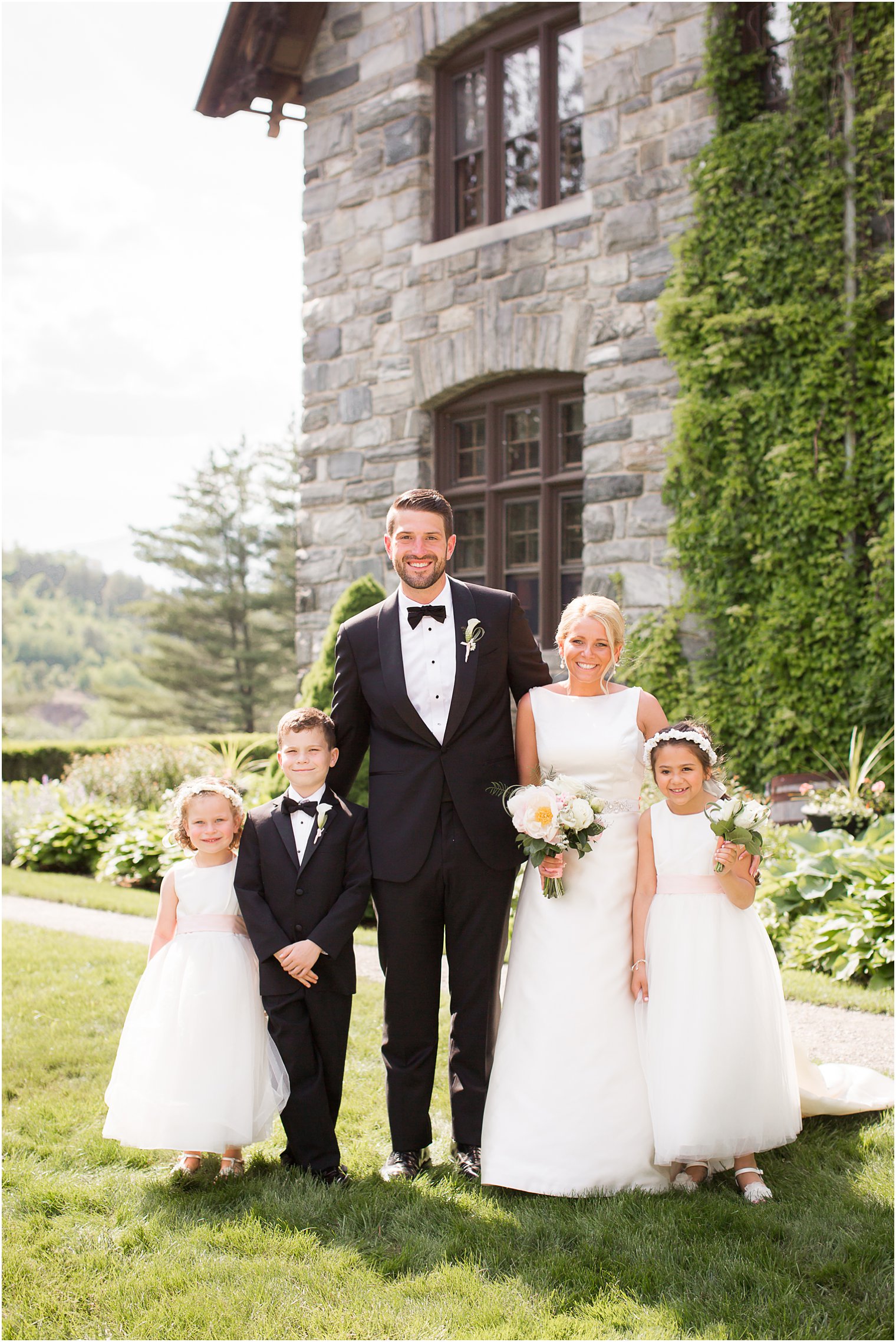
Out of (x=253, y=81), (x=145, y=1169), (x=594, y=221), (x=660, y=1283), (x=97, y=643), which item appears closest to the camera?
(x=660, y=1283)

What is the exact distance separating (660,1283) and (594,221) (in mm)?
7509

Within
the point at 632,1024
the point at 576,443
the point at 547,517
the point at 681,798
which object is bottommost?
the point at 632,1024

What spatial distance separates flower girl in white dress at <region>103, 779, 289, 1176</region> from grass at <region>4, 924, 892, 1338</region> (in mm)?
199

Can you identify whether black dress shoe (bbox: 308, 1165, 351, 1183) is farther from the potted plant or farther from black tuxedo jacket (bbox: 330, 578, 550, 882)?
the potted plant

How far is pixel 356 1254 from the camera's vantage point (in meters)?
2.77

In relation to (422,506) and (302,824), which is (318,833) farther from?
(422,506)

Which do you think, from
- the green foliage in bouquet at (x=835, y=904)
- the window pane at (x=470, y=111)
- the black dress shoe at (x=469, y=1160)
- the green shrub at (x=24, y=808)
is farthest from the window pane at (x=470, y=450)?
the black dress shoe at (x=469, y=1160)

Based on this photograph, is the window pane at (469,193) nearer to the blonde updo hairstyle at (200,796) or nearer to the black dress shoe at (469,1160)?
the blonde updo hairstyle at (200,796)

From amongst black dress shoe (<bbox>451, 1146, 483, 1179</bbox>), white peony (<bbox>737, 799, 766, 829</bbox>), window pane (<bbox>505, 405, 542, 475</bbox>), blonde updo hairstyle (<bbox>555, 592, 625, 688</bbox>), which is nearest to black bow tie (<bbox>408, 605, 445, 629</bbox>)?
blonde updo hairstyle (<bbox>555, 592, 625, 688</bbox>)

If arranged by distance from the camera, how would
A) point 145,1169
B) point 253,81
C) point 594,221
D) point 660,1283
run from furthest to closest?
1. point 253,81
2. point 594,221
3. point 145,1169
4. point 660,1283

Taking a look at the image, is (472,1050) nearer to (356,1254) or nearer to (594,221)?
(356,1254)

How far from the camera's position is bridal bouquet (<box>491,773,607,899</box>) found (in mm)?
3084

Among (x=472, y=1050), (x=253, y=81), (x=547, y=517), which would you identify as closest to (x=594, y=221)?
(x=547, y=517)

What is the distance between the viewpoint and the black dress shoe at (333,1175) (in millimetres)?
3240
